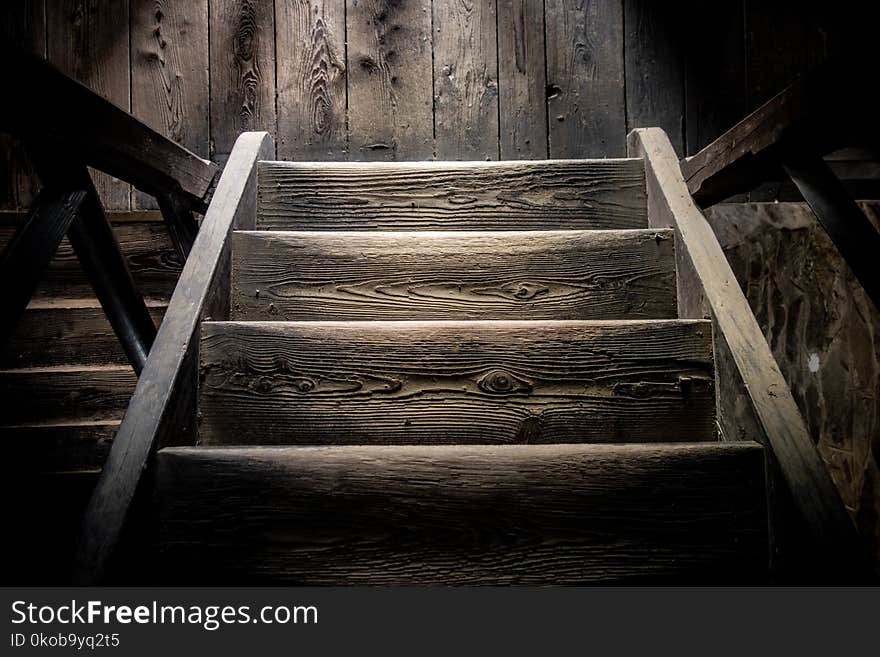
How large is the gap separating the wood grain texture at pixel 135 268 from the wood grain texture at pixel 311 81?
0.51 m

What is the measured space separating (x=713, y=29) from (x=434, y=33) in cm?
94

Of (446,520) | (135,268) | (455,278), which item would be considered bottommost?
(446,520)

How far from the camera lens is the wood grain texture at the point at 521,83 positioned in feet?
6.44

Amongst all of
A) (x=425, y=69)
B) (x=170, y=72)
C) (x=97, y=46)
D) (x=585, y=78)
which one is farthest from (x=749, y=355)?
(x=97, y=46)

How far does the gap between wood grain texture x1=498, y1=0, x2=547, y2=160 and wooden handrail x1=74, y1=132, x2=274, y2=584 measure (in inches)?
38.3

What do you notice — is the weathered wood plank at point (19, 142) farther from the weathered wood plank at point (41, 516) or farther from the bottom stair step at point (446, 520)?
the bottom stair step at point (446, 520)

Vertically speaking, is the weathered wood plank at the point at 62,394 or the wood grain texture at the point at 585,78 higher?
the wood grain texture at the point at 585,78

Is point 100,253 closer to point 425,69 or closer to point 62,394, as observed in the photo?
point 62,394

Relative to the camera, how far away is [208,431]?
966 mm

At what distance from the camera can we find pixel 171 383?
2.78 feet

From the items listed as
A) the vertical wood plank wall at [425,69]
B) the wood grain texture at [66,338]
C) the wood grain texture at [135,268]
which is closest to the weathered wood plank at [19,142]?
the vertical wood plank wall at [425,69]

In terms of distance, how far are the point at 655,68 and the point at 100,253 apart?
5.86 feet

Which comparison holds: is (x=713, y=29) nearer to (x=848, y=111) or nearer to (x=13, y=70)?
(x=848, y=111)

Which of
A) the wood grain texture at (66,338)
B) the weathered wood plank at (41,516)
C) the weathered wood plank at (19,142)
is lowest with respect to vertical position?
the weathered wood plank at (41,516)
